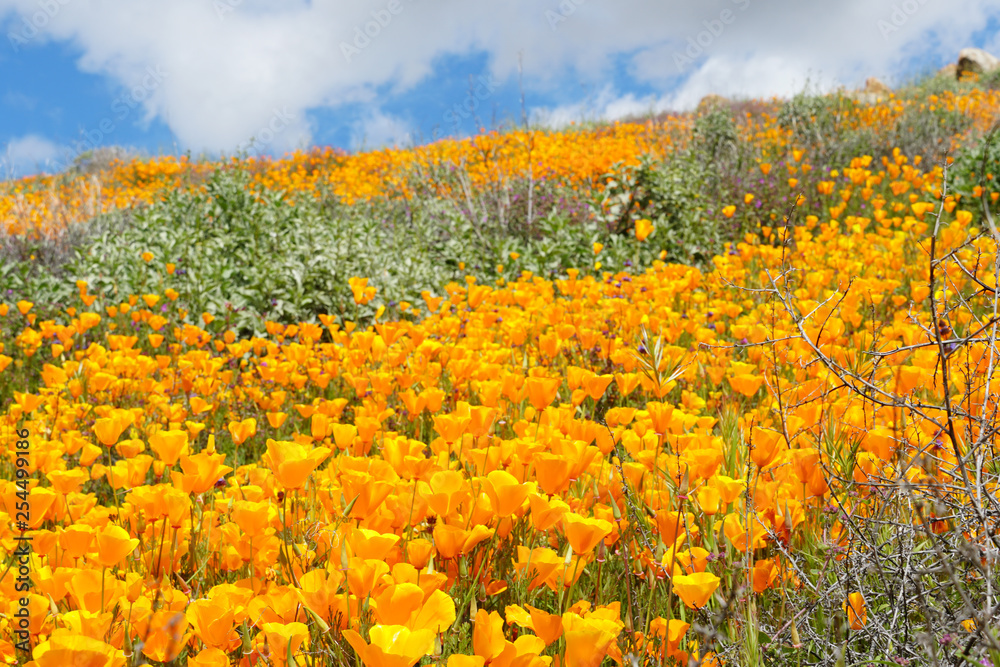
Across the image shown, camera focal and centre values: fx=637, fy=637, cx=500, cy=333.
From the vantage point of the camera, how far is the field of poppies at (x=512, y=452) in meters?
1.10

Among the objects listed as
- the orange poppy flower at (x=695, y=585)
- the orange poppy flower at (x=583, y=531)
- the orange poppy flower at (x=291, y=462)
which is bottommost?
the orange poppy flower at (x=695, y=585)

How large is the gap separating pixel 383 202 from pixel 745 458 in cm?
1059

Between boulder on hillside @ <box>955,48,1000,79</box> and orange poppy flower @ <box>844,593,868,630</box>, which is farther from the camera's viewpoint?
boulder on hillside @ <box>955,48,1000,79</box>

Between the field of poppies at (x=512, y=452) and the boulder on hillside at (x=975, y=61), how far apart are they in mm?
23956

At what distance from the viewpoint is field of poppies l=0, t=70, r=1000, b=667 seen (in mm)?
1104

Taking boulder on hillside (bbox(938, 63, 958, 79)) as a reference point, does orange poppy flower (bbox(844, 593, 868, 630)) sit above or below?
below

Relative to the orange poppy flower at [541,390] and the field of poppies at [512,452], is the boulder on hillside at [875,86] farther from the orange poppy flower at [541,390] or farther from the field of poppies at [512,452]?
the orange poppy flower at [541,390]

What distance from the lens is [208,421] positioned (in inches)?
136

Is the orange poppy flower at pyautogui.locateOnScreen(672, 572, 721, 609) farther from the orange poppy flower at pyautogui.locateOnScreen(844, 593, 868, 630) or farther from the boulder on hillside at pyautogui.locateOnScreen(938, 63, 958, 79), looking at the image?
the boulder on hillside at pyautogui.locateOnScreen(938, 63, 958, 79)

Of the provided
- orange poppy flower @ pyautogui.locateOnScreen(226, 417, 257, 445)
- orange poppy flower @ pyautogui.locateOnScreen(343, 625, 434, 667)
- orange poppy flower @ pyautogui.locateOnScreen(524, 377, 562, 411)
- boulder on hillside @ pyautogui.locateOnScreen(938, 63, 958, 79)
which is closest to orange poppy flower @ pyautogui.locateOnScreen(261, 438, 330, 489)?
orange poppy flower @ pyautogui.locateOnScreen(343, 625, 434, 667)

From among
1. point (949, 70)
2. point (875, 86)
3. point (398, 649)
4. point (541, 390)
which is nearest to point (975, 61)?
point (949, 70)

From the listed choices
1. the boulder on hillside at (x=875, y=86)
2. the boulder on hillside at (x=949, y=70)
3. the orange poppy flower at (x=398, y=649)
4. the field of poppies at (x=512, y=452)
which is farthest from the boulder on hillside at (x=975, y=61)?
the orange poppy flower at (x=398, y=649)

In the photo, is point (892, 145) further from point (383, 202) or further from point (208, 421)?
point (208, 421)

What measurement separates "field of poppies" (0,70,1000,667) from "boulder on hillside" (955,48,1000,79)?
943 inches
